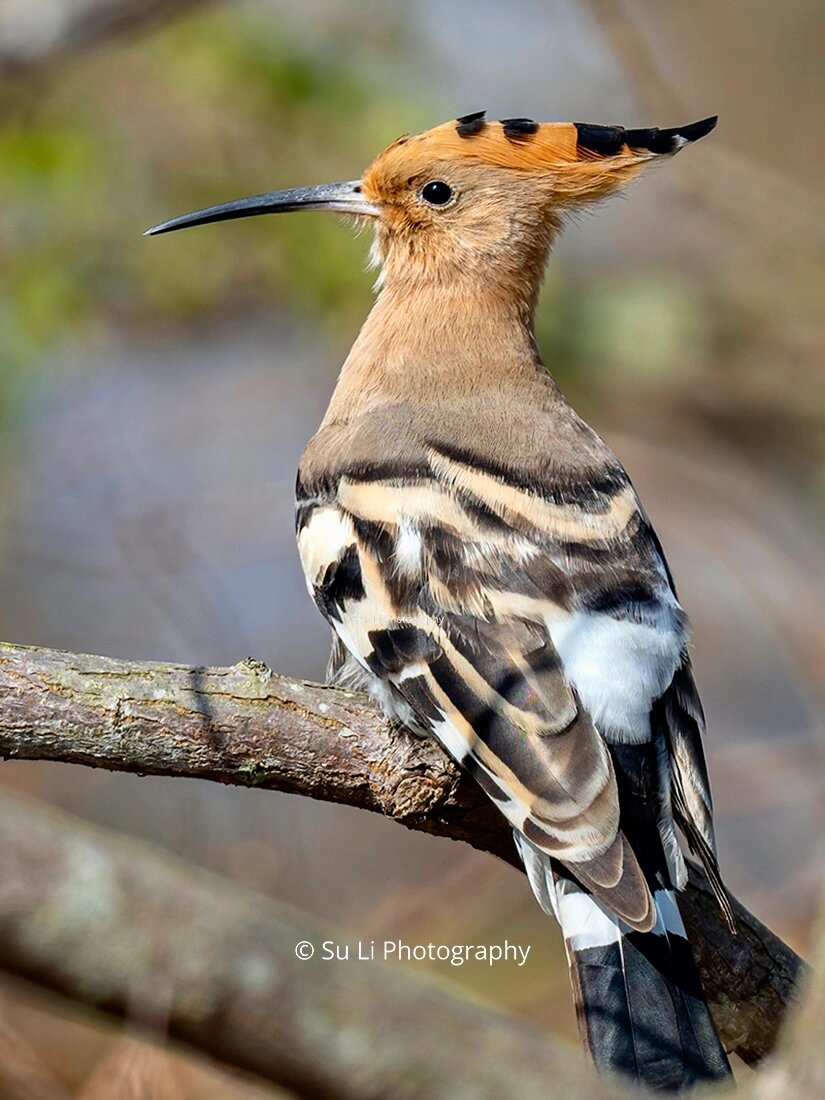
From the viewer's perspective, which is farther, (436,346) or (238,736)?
(436,346)

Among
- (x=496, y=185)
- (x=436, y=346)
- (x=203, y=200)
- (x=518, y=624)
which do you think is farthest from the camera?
(x=203, y=200)

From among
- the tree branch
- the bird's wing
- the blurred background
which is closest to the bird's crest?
the bird's wing

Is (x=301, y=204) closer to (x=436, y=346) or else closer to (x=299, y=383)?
(x=436, y=346)

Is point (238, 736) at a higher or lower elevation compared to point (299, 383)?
higher

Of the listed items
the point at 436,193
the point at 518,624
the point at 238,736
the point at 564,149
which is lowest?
the point at 238,736

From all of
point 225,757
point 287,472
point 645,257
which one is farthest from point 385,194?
point 645,257

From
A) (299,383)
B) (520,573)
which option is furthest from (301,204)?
(299,383)

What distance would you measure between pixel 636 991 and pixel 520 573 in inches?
26.2

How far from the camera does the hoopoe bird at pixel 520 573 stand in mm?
2135

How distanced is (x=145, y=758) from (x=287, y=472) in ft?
9.77

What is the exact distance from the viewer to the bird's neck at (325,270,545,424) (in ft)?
9.52

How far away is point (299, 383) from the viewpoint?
5.57 meters

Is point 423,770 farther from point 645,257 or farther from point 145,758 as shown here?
point 645,257

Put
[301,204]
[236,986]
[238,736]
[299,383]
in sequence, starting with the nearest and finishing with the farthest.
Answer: [236,986], [238,736], [301,204], [299,383]
